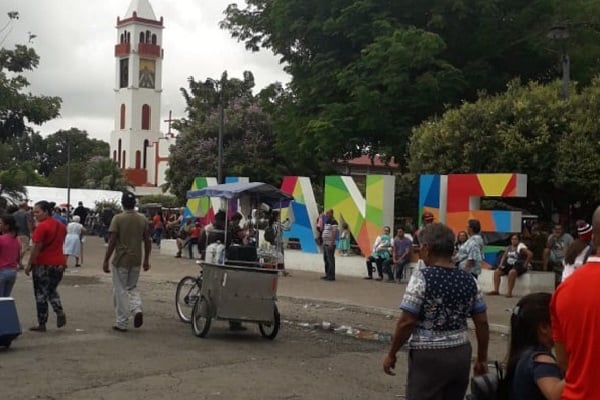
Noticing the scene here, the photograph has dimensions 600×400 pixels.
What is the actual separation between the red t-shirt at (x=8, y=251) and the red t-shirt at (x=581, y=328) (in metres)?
8.27

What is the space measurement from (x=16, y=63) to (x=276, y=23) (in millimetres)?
9847

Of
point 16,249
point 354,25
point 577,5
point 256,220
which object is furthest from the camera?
point 354,25

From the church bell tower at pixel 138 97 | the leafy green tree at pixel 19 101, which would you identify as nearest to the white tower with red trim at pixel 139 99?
the church bell tower at pixel 138 97

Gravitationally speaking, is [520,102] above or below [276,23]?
below

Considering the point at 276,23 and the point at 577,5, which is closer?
the point at 577,5

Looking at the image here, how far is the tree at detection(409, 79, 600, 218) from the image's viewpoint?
20.0m

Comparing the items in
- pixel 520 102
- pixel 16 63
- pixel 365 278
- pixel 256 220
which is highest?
pixel 16 63

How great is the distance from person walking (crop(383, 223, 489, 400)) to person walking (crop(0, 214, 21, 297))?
22.3 ft

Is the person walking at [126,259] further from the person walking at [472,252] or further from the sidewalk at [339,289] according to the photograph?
the person walking at [472,252]

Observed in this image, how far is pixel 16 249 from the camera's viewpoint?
406 inches

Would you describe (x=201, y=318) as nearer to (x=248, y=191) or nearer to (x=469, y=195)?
(x=248, y=191)

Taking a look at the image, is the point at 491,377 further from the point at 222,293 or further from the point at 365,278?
the point at 365,278

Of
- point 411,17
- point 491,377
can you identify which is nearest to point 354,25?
point 411,17

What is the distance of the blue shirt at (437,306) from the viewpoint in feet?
15.5
